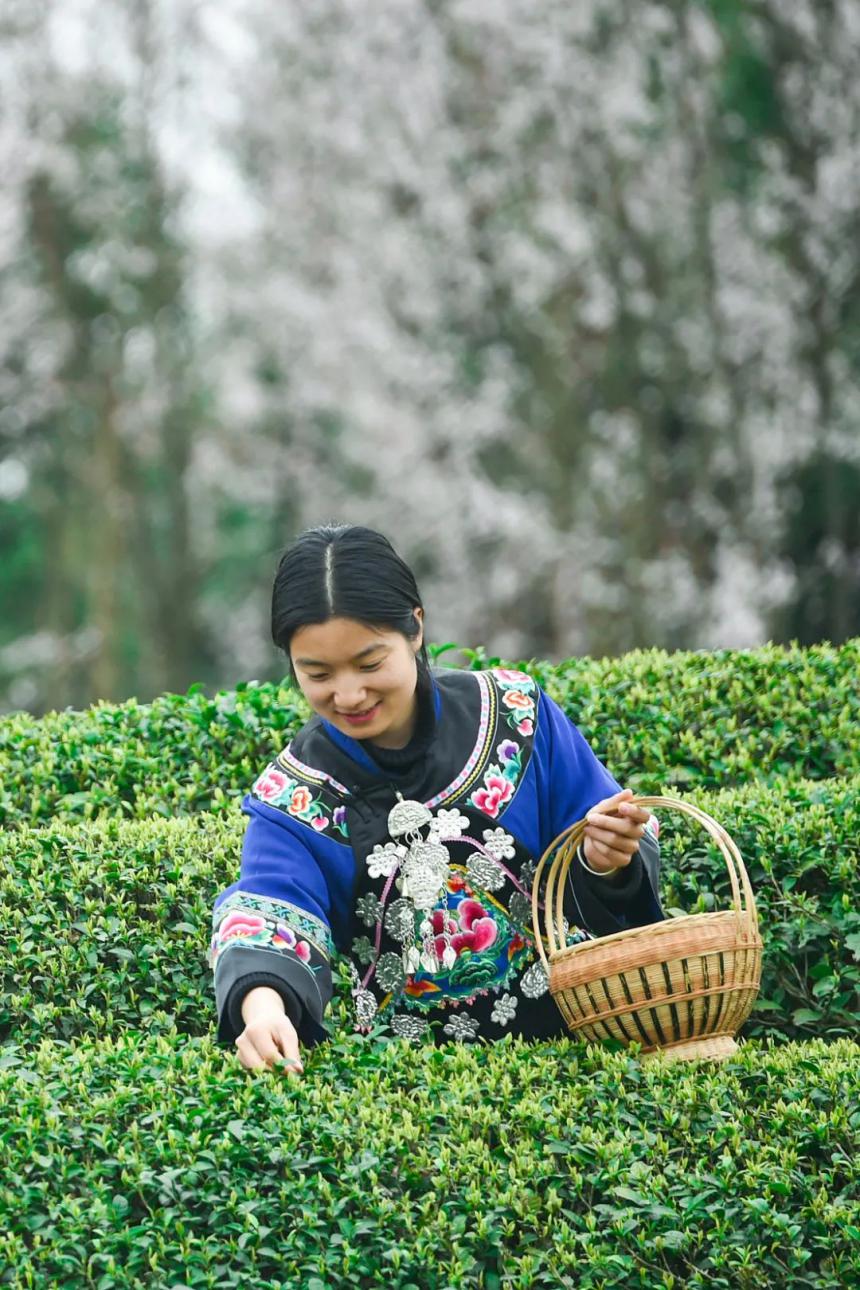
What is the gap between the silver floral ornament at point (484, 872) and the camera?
3.13 metres

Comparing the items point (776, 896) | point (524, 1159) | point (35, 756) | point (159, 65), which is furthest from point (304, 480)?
point (524, 1159)

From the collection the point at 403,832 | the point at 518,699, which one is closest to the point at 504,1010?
the point at 403,832

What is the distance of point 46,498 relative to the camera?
1842cm

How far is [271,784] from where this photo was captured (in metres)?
3.20

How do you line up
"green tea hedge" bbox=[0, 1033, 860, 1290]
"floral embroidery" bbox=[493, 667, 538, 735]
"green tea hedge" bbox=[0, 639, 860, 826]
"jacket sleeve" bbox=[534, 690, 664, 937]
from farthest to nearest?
"green tea hedge" bbox=[0, 639, 860, 826], "floral embroidery" bbox=[493, 667, 538, 735], "jacket sleeve" bbox=[534, 690, 664, 937], "green tea hedge" bbox=[0, 1033, 860, 1290]

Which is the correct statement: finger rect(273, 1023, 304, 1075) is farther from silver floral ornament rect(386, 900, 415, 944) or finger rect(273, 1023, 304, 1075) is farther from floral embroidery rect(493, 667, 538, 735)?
floral embroidery rect(493, 667, 538, 735)

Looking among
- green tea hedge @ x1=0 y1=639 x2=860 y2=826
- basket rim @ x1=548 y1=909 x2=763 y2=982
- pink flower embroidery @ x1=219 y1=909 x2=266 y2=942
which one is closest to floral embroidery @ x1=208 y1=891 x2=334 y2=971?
pink flower embroidery @ x1=219 y1=909 x2=266 y2=942

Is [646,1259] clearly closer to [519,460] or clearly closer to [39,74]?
[519,460]

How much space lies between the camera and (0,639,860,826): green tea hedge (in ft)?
15.1

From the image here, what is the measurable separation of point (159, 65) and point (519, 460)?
5129 mm

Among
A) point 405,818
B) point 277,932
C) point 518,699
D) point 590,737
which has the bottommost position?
point 277,932

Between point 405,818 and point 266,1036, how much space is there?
535mm

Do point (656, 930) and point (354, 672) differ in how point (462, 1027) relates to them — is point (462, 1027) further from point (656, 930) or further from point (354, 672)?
point (354, 672)

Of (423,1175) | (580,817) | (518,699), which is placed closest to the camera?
(423,1175)
